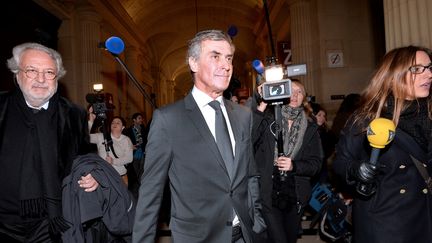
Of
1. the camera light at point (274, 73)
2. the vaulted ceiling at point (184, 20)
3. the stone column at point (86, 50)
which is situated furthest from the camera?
the vaulted ceiling at point (184, 20)

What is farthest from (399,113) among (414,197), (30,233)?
(30,233)

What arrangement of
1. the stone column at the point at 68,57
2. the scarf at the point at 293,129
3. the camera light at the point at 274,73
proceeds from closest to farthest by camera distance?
the camera light at the point at 274,73 < the scarf at the point at 293,129 < the stone column at the point at 68,57

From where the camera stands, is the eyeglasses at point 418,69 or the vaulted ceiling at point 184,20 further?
the vaulted ceiling at point 184,20

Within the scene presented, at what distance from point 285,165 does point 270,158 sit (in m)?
0.22

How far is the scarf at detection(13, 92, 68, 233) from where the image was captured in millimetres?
2299

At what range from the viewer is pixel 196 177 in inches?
77.1

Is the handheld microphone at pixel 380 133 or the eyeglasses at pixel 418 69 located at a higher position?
the eyeglasses at pixel 418 69

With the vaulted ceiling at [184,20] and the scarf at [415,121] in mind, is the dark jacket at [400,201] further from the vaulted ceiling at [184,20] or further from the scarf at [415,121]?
the vaulted ceiling at [184,20]

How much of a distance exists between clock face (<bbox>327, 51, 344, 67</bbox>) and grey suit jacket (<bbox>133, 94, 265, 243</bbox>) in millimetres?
8982

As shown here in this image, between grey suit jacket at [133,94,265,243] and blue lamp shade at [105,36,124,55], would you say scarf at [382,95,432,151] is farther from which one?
blue lamp shade at [105,36,124,55]

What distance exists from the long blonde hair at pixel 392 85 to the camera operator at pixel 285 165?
2.50 feet

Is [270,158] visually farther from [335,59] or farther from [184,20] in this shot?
[184,20]

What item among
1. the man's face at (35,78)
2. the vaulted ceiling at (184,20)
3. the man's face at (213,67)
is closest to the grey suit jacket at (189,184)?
the man's face at (213,67)

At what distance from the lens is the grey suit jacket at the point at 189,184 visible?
191 centimetres
